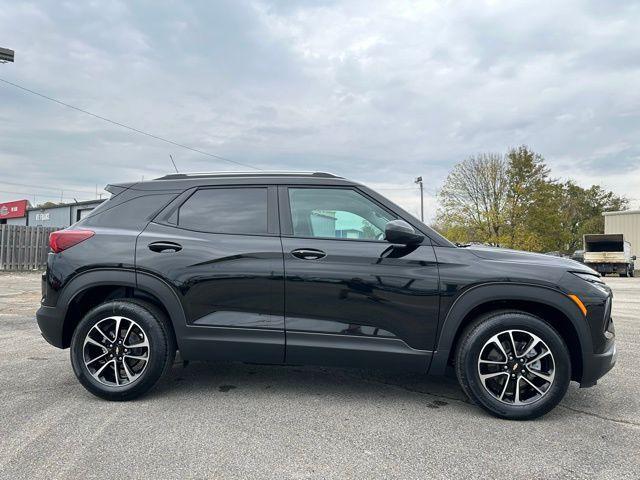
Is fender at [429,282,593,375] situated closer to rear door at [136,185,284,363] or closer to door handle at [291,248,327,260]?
door handle at [291,248,327,260]

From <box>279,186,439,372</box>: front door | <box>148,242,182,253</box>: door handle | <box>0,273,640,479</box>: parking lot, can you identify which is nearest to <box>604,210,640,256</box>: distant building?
<box>0,273,640,479</box>: parking lot

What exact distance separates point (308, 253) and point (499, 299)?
142cm

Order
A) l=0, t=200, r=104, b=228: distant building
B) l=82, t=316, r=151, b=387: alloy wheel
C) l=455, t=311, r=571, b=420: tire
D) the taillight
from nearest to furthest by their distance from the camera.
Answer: l=455, t=311, r=571, b=420: tire, l=82, t=316, r=151, b=387: alloy wheel, the taillight, l=0, t=200, r=104, b=228: distant building

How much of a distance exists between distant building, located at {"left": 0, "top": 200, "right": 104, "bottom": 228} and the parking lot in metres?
21.0

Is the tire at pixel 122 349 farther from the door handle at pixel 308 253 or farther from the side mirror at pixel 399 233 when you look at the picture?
the side mirror at pixel 399 233

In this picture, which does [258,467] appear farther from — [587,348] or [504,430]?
[587,348]

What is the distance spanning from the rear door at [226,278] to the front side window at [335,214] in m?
0.20

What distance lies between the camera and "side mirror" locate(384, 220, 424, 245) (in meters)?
3.21

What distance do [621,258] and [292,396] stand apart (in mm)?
27906

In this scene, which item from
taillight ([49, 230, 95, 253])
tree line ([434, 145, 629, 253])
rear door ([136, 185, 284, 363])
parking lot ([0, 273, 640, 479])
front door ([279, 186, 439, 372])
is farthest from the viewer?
tree line ([434, 145, 629, 253])

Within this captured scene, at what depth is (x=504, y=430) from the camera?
3002 millimetres

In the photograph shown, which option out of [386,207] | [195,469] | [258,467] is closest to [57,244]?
[195,469]

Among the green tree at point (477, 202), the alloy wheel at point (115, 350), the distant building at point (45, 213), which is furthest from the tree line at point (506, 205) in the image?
the alloy wheel at point (115, 350)

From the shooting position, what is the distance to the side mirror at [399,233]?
3213 millimetres
